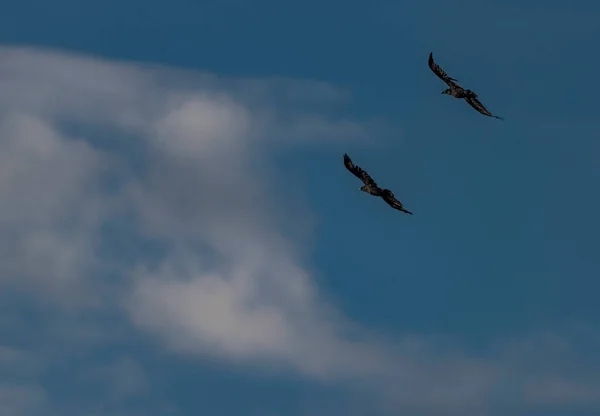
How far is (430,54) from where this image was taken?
19638cm

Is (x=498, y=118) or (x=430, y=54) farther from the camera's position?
(x=430, y=54)

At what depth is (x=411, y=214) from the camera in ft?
623

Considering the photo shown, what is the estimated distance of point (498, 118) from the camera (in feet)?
603

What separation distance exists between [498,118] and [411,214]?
19384mm

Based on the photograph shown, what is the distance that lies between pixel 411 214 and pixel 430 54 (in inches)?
1012

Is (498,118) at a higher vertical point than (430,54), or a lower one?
lower

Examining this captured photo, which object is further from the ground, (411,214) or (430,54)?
(430,54)
